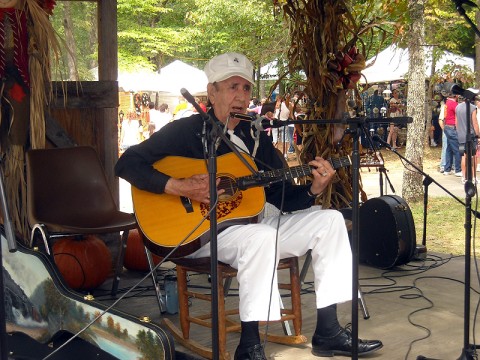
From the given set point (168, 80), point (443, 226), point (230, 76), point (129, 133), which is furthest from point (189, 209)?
point (168, 80)

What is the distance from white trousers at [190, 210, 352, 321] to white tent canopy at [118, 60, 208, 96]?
19.5m

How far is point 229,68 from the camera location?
397cm

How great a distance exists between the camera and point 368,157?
7496 mm

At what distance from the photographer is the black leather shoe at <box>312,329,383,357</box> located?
12.1 feet

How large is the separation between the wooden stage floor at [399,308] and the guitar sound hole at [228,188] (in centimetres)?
80

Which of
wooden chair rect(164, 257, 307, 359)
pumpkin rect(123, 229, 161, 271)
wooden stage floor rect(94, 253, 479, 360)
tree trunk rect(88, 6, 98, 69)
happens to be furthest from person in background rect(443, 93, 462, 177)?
wooden chair rect(164, 257, 307, 359)

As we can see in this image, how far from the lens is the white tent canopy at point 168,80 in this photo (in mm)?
23125

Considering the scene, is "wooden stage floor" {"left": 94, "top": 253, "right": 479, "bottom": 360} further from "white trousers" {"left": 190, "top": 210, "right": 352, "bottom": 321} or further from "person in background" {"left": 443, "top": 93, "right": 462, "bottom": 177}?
"person in background" {"left": 443, "top": 93, "right": 462, "bottom": 177}

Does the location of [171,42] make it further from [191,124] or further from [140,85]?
[191,124]

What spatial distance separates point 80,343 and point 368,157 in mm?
4539

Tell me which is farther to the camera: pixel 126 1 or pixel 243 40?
pixel 126 1

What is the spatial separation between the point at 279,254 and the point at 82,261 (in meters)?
1.82

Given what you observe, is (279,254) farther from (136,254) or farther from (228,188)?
(136,254)

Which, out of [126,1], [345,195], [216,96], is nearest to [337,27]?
[345,195]
